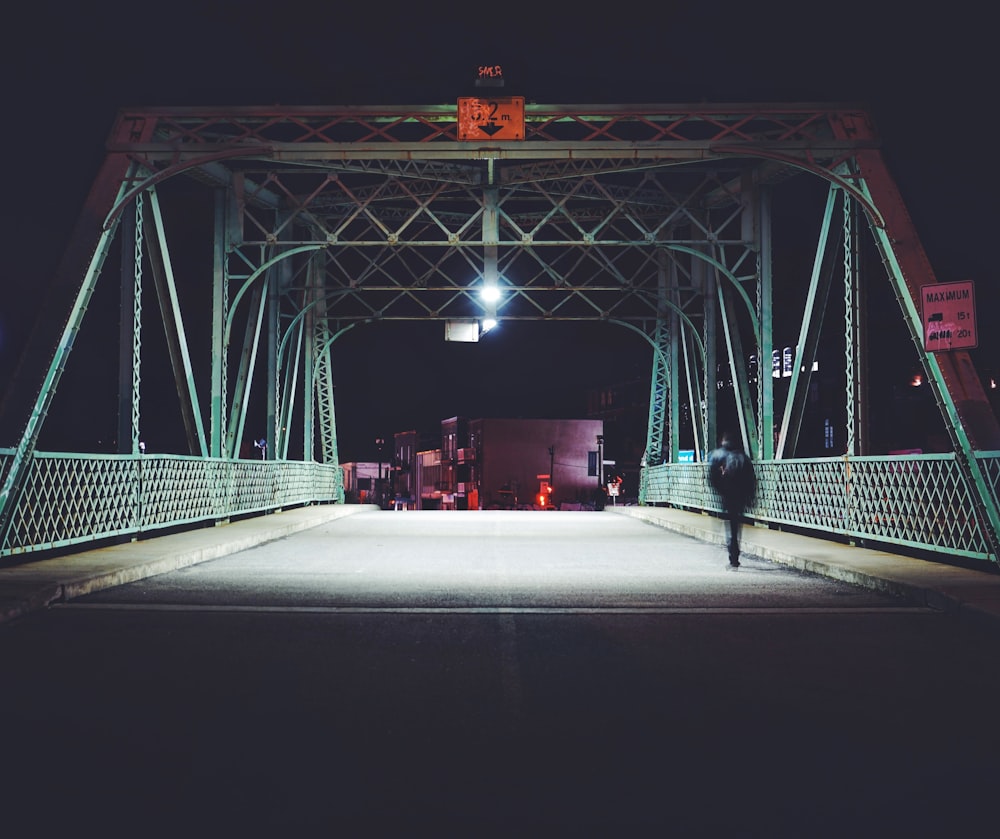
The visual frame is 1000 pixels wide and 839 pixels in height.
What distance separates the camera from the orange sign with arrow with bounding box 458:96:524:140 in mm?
16016

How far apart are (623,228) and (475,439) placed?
74.1 m

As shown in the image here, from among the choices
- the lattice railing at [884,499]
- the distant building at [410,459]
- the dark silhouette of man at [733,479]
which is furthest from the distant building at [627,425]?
the dark silhouette of man at [733,479]

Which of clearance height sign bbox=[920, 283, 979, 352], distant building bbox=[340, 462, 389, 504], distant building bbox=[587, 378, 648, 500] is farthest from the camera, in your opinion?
distant building bbox=[340, 462, 389, 504]

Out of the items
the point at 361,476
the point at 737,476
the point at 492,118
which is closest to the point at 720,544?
the point at 737,476

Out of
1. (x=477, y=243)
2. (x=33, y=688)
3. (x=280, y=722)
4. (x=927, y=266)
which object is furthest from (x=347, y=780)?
(x=477, y=243)

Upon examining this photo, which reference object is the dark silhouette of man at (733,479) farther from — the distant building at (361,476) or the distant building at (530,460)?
the distant building at (361,476)

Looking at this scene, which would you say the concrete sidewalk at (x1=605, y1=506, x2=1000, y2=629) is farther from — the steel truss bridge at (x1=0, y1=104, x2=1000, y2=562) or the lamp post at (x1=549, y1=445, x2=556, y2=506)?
the lamp post at (x1=549, y1=445, x2=556, y2=506)

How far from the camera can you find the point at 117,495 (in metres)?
15.4

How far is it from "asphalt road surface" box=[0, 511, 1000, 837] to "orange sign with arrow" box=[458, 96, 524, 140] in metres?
7.43

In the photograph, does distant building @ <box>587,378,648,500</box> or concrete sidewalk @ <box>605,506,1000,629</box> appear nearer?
concrete sidewalk @ <box>605,506,1000,629</box>

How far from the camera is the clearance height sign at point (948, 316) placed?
39.9 feet

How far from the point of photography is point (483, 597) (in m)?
10.9

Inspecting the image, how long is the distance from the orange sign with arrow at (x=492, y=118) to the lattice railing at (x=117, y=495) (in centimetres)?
647

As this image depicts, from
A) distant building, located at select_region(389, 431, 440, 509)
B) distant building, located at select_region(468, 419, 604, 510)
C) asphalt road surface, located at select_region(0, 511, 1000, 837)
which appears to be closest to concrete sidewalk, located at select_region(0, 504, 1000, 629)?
asphalt road surface, located at select_region(0, 511, 1000, 837)
